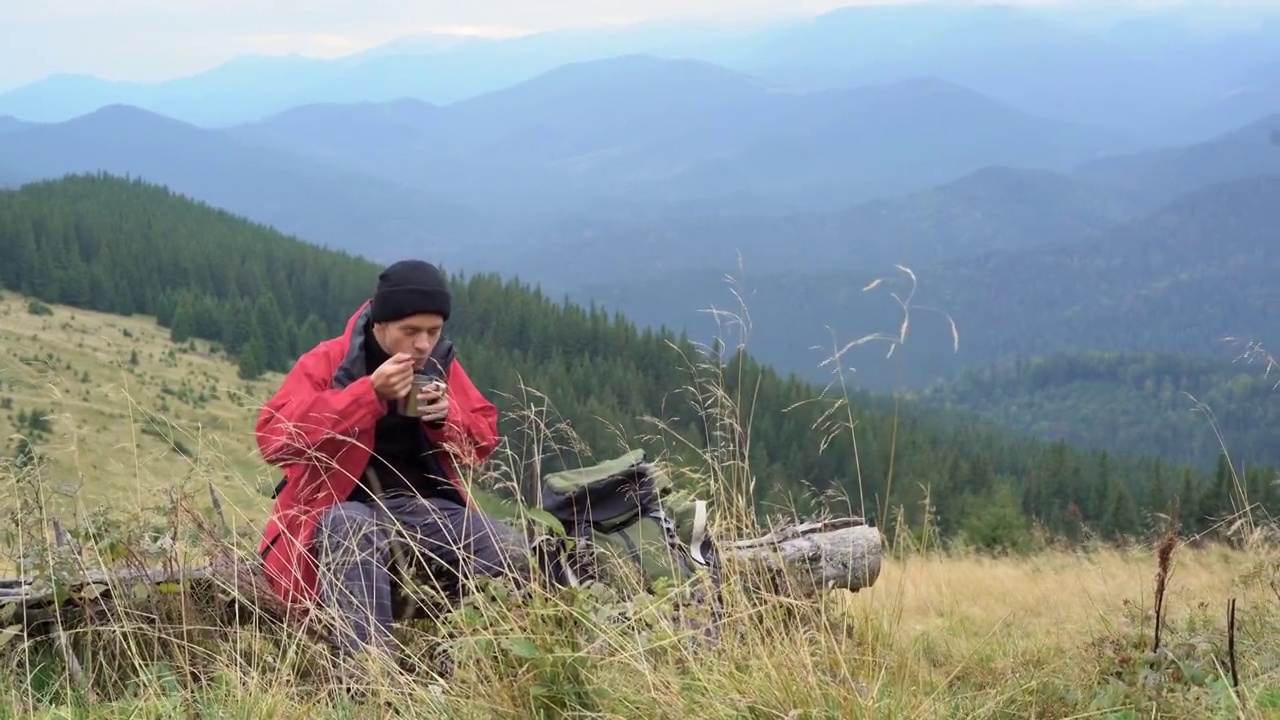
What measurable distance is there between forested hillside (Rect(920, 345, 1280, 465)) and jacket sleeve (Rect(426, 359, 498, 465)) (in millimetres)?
118226

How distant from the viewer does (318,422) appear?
3.02m

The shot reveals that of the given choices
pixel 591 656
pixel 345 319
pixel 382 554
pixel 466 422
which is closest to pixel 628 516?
pixel 466 422

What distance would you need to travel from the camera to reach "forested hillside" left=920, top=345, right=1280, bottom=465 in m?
117

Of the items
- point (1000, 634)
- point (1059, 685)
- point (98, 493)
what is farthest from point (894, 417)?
point (98, 493)

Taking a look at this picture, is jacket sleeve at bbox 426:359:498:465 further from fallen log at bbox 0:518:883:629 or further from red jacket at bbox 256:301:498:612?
fallen log at bbox 0:518:883:629

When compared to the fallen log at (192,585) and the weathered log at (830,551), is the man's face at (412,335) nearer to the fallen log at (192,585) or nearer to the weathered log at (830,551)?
the fallen log at (192,585)

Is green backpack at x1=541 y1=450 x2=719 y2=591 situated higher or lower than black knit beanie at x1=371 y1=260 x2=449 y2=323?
lower

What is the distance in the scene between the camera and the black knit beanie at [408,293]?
3299 millimetres

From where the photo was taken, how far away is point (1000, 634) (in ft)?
11.1

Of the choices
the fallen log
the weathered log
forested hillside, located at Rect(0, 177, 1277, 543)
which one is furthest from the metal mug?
forested hillside, located at Rect(0, 177, 1277, 543)

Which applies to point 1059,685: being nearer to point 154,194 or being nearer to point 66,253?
point 66,253

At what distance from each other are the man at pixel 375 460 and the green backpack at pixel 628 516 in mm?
230

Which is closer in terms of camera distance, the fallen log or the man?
the fallen log

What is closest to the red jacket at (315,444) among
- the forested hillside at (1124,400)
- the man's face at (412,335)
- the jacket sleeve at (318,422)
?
the jacket sleeve at (318,422)
